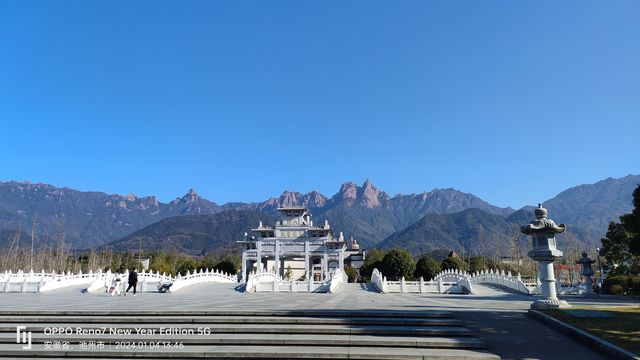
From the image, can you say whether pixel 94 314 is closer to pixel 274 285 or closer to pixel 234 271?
pixel 274 285

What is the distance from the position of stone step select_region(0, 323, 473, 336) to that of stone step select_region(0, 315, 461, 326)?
18cm

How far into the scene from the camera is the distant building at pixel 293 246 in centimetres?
7050

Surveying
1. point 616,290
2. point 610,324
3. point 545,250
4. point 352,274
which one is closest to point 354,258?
point 352,274

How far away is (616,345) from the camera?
829 centimetres

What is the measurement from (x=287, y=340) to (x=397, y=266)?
53.8 meters

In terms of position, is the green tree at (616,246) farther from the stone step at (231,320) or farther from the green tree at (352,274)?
the green tree at (352,274)

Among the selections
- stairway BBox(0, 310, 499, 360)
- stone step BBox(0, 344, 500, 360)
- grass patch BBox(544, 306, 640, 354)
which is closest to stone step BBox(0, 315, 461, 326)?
stairway BBox(0, 310, 499, 360)

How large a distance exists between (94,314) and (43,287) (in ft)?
74.1

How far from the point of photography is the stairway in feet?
27.9

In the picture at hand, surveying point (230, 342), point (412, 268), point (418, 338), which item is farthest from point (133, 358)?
point (412, 268)

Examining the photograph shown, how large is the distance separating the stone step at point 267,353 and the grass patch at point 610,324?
2.88 meters

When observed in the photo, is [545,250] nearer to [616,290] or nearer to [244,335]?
[244,335]

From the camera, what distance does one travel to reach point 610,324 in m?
10.5

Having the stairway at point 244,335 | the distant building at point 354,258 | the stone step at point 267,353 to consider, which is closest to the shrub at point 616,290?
the stairway at point 244,335
